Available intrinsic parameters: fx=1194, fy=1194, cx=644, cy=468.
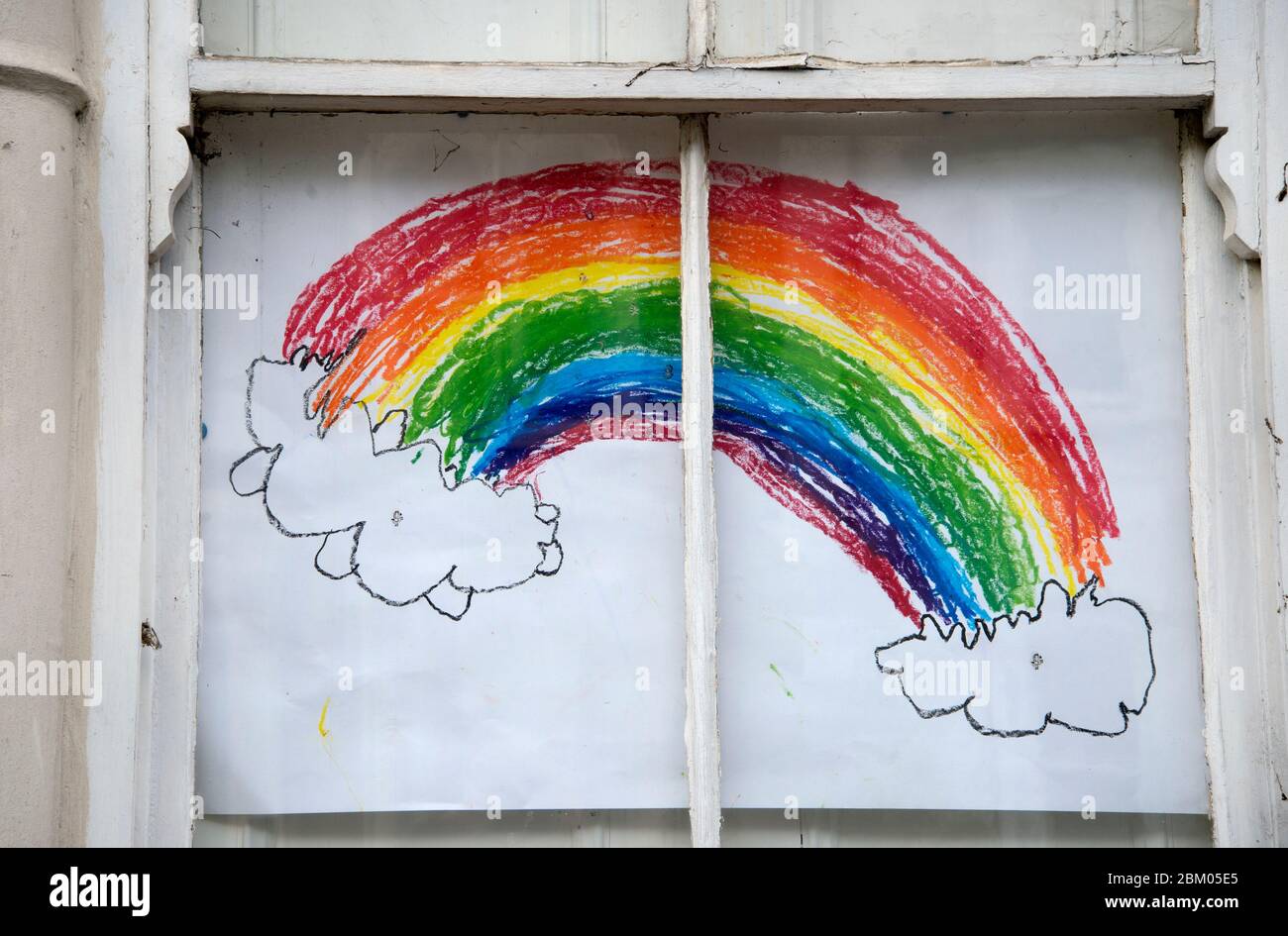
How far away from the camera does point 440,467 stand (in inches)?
125

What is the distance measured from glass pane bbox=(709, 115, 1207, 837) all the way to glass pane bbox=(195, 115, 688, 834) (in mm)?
235

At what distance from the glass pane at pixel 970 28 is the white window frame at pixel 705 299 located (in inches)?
3.4

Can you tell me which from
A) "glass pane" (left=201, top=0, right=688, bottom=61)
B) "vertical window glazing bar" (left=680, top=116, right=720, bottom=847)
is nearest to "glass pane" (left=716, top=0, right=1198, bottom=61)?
"glass pane" (left=201, top=0, right=688, bottom=61)

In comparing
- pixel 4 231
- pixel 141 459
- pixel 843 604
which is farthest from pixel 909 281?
pixel 4 231

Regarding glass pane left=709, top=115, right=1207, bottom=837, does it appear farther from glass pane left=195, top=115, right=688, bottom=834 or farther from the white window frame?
glass pane left=195, top=115, right=688, bottom=834

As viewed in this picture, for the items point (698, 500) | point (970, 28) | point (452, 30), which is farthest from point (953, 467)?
point (452, 30)

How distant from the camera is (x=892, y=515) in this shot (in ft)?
10.4

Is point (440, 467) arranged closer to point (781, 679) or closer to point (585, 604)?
point (585, 604)

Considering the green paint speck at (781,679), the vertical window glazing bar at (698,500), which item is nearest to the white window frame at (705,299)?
the vertical window glazing bar at (698,500)

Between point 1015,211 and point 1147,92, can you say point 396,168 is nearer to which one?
point 1015,211

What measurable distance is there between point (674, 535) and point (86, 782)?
1564 mm

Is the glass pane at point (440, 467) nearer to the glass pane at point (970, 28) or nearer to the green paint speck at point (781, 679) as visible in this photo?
the green paint speck at point (781, 679)

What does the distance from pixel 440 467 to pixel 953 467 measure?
1.37 m

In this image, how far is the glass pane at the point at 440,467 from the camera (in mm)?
3107
